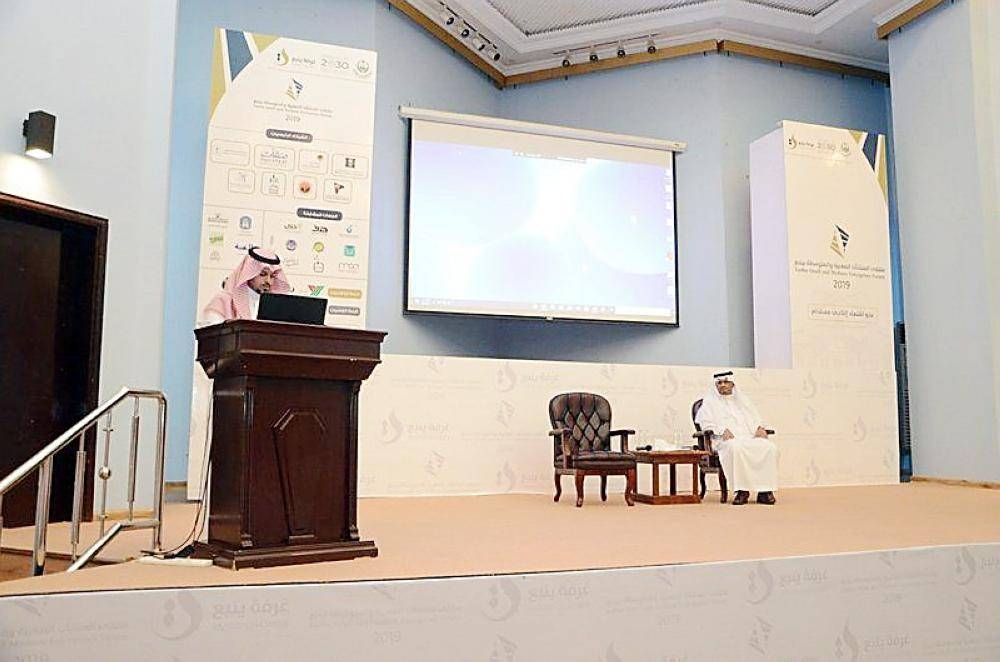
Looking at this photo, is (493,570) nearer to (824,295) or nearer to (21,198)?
(21,198)

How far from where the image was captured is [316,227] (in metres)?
7.31

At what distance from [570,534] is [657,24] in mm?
6722

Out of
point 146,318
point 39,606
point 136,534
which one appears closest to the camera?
point 39,606

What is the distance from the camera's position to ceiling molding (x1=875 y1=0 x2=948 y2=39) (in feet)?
28.9

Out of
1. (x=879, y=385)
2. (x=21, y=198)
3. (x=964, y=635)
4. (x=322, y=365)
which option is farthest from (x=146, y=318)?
(x=879, y=385)

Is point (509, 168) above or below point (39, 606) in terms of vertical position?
above

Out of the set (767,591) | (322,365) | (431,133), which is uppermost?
(431,133)

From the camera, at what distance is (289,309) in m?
3.73

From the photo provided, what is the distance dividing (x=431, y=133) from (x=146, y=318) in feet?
12.4

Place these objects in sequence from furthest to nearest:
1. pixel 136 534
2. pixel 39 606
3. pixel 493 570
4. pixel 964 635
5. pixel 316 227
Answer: pixel 316 227
pixel 136 534
pixel 964 635
pixel 493 570
pixel 39 606

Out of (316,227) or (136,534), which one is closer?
(136,534)

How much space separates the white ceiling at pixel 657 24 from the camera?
9336mm

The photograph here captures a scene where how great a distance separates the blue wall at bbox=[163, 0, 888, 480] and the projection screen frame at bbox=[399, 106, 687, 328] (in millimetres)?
116

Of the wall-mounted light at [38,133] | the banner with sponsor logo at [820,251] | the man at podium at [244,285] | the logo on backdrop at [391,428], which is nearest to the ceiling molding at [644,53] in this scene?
the banner with sponsor logo at [820,251]
